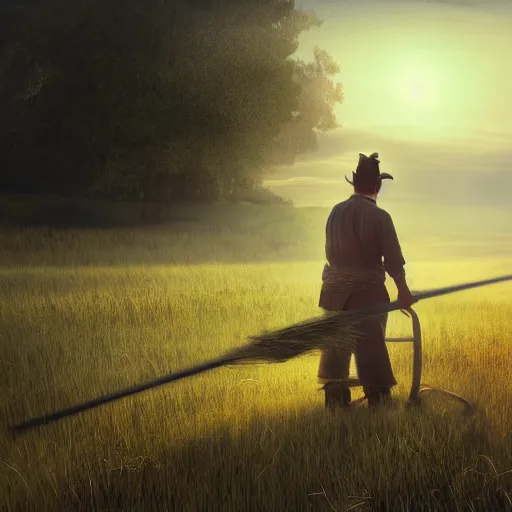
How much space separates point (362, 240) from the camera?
6848 mm

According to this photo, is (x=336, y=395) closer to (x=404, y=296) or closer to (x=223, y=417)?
(x=223, y=417)

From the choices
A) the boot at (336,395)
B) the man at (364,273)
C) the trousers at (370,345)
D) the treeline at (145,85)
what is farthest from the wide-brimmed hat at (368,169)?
the treeline at (145,85)

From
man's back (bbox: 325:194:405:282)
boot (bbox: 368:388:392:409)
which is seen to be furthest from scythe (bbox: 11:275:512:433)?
man's back (bbox: 325:194:405:282)

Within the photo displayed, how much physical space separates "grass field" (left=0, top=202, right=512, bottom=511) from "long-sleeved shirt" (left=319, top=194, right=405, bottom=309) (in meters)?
1.08

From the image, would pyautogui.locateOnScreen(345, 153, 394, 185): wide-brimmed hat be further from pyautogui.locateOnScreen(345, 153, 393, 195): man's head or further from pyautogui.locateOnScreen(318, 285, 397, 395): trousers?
pyautogui.locateOnScreen(318, 285, 397, 395): trousers

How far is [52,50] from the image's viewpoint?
83.6 feet

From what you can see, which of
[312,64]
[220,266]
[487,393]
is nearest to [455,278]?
[220,266]

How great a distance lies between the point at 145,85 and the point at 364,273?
18459 millimetres

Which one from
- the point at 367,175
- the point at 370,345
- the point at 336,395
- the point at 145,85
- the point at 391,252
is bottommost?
the point at 336,395

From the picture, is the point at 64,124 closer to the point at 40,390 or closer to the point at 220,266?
the point at 220,266

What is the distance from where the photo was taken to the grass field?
5109mm

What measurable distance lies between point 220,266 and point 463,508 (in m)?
16.5

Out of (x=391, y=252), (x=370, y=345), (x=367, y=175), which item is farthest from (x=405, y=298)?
(x=367, y=175)

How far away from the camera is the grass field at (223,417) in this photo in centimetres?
511
